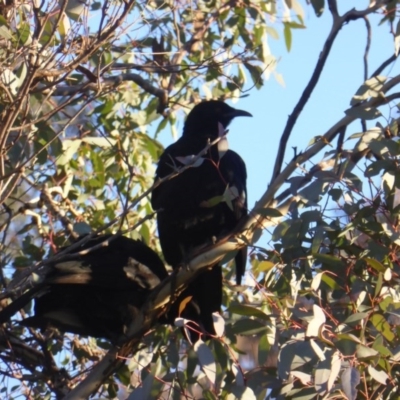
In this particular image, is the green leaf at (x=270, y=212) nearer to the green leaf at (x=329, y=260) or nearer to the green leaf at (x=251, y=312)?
the green leaf at (x=329, y=260)

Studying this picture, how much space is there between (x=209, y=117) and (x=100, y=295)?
1525 millimetres

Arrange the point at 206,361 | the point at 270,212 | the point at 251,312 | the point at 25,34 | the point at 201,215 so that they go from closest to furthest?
1. the point at 206,361
2. the point at 251,312
3. the point at 270,212
4. the point at 25,34
5. the point at 201,215

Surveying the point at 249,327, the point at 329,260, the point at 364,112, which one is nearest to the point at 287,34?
the point at 364,112

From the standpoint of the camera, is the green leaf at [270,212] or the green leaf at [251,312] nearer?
the green leaf at [251,312]

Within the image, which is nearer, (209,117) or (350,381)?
(350,381)

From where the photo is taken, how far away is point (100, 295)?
4.25m

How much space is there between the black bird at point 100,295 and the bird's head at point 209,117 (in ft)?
3.62

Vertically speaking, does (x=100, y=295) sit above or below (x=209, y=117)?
below

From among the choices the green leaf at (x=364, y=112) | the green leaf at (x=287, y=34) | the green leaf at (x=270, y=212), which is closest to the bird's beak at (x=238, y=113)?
the green leaf at (x=287, y=34)

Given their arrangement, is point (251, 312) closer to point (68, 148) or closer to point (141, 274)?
point (141, 274)

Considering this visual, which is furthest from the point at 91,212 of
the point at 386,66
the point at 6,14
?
the point at 386,66

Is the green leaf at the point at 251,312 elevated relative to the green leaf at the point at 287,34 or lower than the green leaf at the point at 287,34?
lower

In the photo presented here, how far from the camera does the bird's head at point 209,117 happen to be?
5215mm

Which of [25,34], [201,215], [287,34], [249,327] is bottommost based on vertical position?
[249,327]
